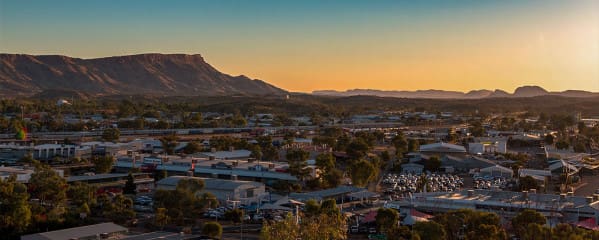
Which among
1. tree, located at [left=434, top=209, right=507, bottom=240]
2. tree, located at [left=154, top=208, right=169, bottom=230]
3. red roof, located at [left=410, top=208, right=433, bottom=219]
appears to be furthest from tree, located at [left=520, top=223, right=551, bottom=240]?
tree, located at [left=154, top=208, right=169, bottom=230]

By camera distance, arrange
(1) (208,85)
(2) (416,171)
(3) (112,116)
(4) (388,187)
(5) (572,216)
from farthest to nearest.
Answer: (1) (208,85) < (3) (112,116) < (2) (416,171) < (4) (388,187) < (5) (572,216)

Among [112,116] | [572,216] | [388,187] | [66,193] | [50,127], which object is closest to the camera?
[572,216]

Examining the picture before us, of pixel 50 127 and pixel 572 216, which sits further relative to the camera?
pixel 50 127

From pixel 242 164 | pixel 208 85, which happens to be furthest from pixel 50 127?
pixel 208 85

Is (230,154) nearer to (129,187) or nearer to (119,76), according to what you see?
(129,187)

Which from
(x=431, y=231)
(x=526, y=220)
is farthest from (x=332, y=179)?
(x=431, y=231)

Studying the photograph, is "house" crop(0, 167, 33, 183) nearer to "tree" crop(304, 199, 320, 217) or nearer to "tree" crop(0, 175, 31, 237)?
"tree" crop(0, 175, 31, 237)

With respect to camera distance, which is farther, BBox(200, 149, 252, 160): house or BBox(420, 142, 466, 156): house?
BBox(420, 142, 466, 156): house

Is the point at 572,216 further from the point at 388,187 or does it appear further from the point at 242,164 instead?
the point at 242,164
